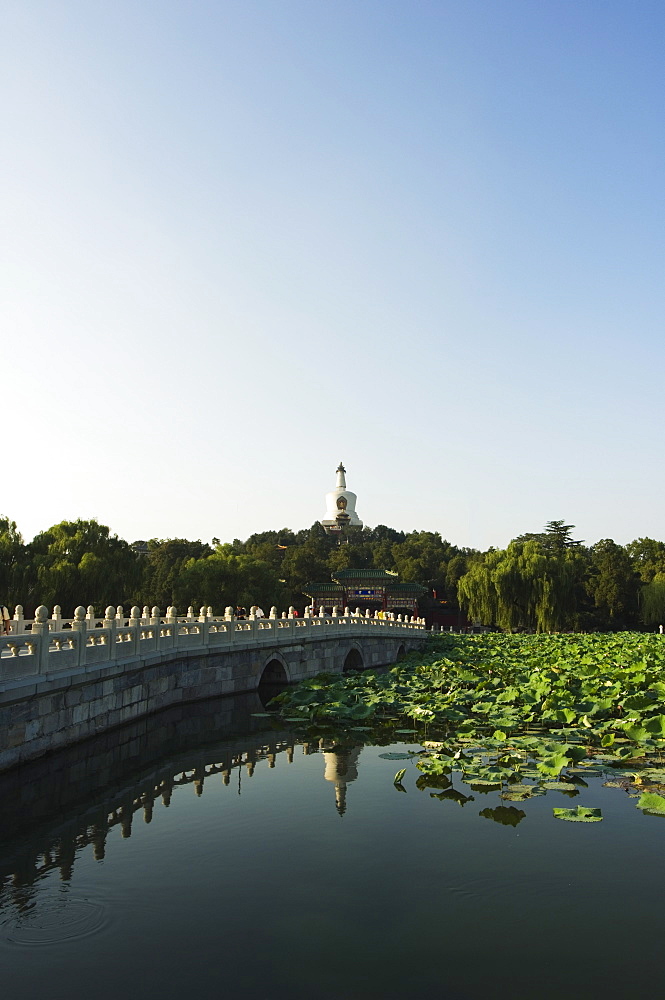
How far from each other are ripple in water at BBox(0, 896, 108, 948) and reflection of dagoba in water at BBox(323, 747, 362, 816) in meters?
4.12

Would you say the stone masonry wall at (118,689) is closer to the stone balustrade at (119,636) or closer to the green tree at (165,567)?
the stone balustrade at (119,636)

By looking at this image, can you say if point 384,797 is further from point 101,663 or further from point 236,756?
point 101,663

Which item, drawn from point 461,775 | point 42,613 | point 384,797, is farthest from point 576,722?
point 42,613

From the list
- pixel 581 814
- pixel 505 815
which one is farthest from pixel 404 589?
pixel 581 814

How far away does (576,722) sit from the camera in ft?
48.2

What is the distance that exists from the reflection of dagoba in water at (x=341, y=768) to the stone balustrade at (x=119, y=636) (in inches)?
171

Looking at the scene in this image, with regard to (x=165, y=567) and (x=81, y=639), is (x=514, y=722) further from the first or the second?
(x=165, y=567)

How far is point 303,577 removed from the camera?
66.4 meters

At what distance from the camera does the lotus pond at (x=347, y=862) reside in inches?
235

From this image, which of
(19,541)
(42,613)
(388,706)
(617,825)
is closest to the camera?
(617,825)

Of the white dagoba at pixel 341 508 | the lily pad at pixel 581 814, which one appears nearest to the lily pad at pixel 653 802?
the lily pad at pixel 581 814

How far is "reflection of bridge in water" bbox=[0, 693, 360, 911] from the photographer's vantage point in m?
8.80

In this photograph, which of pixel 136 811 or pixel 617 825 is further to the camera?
pixel 136 811

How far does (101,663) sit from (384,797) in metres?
5.73
